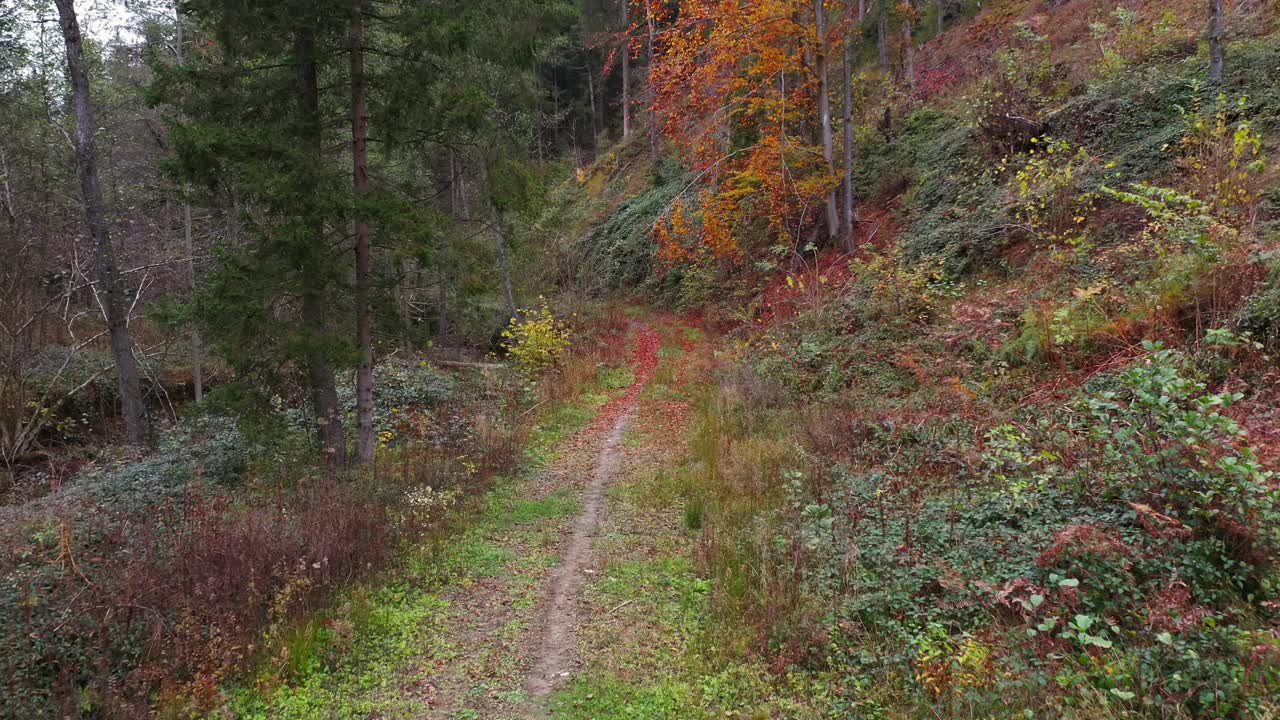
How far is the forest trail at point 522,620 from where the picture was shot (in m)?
4.36

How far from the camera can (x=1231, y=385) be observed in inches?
215

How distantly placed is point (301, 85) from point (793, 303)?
1086 cm

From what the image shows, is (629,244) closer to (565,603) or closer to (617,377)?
(617,377)

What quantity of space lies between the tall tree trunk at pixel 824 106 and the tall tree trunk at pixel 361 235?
10593mm

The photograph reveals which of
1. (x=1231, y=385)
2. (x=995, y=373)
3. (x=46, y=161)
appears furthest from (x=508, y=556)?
(x=46, y=161)

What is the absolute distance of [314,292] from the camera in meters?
7.86

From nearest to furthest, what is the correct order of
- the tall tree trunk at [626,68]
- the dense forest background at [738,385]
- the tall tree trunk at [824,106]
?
the dense forest background at [738,385] < the tall tree trunk at [824,106] < the tall tree trunk at [626,68]

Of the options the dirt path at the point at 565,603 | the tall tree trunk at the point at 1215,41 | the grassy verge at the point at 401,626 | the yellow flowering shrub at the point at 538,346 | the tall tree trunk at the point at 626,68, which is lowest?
the dirt path at the point at 565,603

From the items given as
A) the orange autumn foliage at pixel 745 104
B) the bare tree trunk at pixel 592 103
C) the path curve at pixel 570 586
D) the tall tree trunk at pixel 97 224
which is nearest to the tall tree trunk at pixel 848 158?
the orange autumn foliage at pixel 745 104

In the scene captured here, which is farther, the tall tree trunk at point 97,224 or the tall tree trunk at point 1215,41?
the tall tree trunk at point 97,224

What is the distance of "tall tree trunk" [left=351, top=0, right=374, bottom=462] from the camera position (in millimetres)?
7688

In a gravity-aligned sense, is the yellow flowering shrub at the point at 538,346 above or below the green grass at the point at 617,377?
above

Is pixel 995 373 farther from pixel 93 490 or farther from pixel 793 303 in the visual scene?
pixel 93 490

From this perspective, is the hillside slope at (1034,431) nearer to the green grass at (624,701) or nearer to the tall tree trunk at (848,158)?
the green grass at (624,701)
